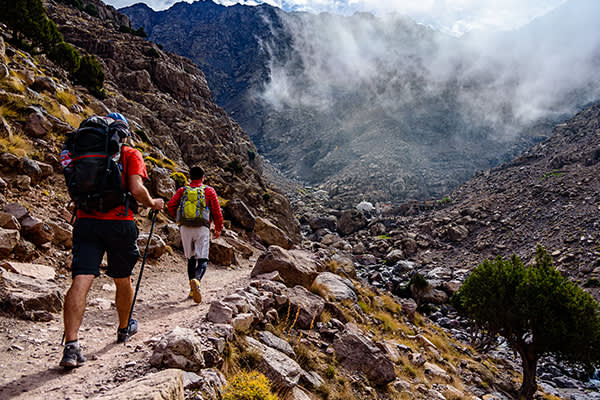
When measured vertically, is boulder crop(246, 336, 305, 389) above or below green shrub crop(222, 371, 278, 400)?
below

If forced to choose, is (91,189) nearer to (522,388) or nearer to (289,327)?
(289,327)

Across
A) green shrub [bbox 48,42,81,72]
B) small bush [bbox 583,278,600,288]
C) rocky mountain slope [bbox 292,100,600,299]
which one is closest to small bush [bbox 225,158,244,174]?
green shrub [bbox 48,42,81,72]

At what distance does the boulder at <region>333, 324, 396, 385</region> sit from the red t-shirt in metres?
4.42

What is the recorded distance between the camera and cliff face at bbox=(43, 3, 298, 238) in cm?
3288

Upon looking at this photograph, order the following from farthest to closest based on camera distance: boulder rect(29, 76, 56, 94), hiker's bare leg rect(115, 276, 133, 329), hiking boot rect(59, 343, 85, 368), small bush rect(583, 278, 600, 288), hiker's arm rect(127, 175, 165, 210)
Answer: small bush rect(583, 278, 600, 288)
boulder rect(29, 76, 56, 94)
hiker's bare leg rect(115, 276, 133, 329)
hiker's arm rect(127, 175, 165, 210)
hiking boot rect(59, 343, 85, 368)

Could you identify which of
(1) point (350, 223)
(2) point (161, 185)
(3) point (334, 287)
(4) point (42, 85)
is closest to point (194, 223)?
(3) point (334, 287)

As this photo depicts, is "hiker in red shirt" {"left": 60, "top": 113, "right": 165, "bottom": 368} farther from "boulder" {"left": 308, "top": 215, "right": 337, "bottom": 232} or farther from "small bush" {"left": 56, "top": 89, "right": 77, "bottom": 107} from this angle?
"boulder" {"left": 308, "top": 215, "right": 337, "bottom": 232}

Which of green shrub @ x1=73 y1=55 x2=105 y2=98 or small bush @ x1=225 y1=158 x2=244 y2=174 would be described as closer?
green shrub @ x1=73 y1=55 x2=105 y2=98

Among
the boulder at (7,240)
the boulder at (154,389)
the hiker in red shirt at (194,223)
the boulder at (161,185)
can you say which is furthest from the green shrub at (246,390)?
the boulder at (161,185)

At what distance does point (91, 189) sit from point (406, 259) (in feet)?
156

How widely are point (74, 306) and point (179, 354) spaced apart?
111 centimetres

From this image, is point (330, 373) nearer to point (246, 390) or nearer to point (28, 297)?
point (246, 390)

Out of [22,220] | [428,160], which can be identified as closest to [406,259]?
[22,220]

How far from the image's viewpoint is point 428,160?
11788cm
